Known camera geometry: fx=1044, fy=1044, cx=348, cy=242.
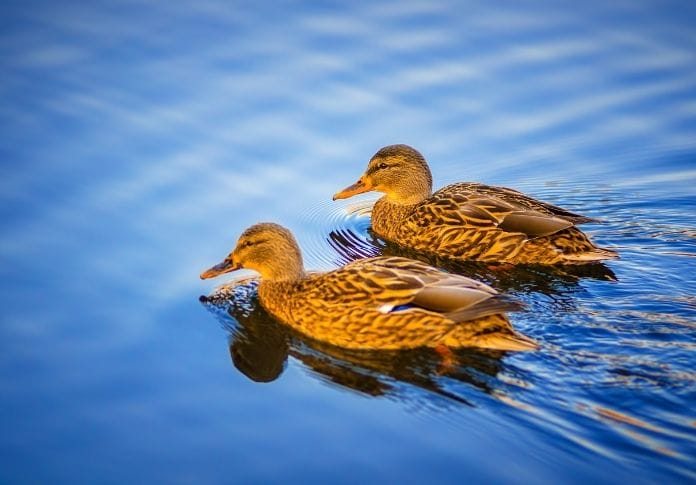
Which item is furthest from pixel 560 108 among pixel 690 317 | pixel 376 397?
pixel 376 397

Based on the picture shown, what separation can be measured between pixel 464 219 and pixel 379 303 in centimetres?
282

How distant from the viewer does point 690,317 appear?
8922 millimetres

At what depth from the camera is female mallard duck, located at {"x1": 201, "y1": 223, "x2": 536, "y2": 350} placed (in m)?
8.59

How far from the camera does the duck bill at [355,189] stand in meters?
11.8

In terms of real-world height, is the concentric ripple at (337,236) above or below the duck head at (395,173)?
below

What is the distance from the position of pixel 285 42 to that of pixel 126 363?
7193 mm

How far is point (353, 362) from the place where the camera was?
8.49 meters

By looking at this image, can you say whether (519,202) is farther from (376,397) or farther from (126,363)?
→ (126,363)

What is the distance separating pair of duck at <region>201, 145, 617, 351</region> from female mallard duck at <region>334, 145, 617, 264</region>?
0.04 feet

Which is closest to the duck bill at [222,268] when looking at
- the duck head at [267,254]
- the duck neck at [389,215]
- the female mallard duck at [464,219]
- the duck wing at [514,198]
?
the duck head at [267,254]

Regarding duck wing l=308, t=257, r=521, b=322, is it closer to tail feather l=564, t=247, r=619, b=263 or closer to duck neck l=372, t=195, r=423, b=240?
→ tail feather l=564, t=247, r=619, b=263

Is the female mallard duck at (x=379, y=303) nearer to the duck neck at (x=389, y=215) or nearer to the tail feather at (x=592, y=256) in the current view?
the tail feather at (x=592, y=256)

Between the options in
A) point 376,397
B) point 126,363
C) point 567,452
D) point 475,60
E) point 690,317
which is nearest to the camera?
point 567,452

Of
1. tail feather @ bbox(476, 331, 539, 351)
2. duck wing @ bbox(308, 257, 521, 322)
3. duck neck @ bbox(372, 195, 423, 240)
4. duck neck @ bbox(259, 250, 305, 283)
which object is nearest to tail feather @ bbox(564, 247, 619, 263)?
duck wing @ bbox(308, 257, 521, 322)
